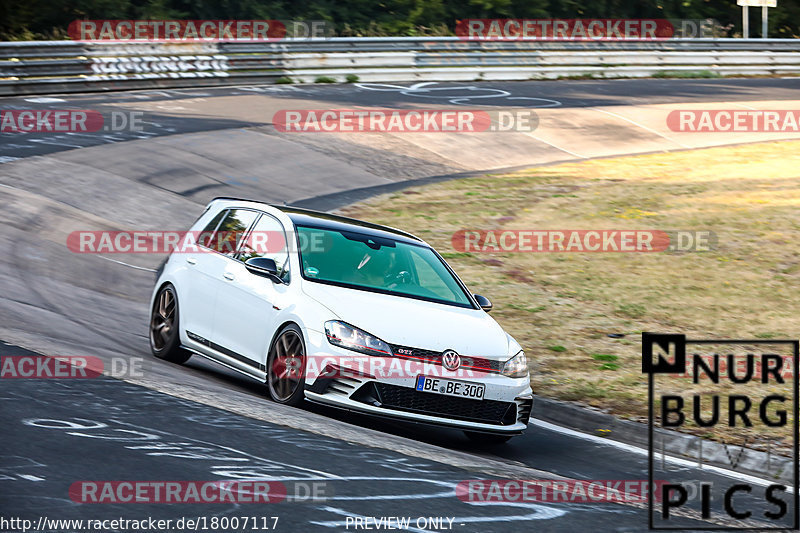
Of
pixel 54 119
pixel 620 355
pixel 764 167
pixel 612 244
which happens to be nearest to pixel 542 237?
pixel 612 244

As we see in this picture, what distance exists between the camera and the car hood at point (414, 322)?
8.29 metres

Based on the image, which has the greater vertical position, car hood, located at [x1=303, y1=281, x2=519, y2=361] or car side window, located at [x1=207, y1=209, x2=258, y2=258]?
car side window, located at [x1=207, y1=209, x2=258, y2=258]

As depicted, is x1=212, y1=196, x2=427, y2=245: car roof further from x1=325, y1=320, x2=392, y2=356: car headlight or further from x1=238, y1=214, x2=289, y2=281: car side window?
x1=325, y1=320, x2=392, y2=356: car headlight

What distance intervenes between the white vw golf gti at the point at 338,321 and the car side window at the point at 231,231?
13mm

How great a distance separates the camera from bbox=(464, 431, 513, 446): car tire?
8.61 m

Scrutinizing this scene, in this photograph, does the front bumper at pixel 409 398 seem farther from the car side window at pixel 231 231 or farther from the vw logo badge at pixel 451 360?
the car side window at pixel 231 231

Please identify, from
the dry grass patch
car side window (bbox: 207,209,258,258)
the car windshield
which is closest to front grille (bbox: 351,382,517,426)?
the car windshield

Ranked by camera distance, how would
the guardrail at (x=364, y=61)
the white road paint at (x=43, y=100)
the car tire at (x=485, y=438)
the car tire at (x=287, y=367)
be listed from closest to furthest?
1. the car tire at (x=287, y=367)
2. the car tire at (x=485, y=438)
3. the white road paint at (x=43, y=100)
4. the guardrail at (x=364, y=61)

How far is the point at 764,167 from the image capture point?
918 inches

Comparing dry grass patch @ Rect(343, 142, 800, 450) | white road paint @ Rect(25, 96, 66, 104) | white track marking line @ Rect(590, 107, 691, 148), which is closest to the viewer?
dry grass patch @ Rect(343, 142, 800, 450)

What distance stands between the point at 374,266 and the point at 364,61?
74.4 feet

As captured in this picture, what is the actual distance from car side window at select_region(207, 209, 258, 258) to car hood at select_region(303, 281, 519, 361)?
144cm

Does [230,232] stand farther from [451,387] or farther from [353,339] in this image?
[451,387]

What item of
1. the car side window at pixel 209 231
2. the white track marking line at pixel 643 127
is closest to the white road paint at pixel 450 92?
the white track marking line at pixel 643 127
